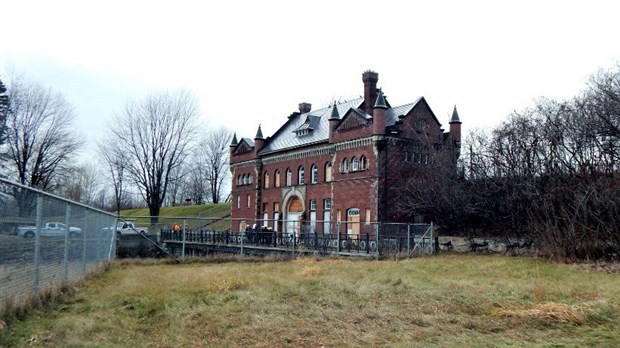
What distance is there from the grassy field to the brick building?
18716mm

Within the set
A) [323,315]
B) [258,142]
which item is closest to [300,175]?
[258,142]

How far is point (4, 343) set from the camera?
21.4 feet

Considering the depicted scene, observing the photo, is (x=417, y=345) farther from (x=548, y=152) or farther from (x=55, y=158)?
(x=55, y=158)

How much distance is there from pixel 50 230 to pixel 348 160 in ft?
103

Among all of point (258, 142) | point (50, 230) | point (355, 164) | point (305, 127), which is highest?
point (305, 127)

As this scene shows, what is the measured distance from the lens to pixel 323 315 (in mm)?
9320

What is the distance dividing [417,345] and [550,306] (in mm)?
3271

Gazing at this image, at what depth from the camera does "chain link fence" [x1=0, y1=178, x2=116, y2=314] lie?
7543mm

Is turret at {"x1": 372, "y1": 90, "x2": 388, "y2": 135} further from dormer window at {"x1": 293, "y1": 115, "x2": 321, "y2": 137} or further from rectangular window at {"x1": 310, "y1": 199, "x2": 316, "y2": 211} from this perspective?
dormer window at {"x1": 293, "y1": 115, "x2": 321, "y2": 137}

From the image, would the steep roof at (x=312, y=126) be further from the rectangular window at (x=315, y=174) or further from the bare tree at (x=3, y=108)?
the bare tree at (x=3, y=108)

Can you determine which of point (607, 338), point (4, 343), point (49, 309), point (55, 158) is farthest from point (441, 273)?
point (55, 158)

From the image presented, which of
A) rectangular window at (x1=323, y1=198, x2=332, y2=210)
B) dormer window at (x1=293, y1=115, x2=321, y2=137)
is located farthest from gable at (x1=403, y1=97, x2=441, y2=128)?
dormer window at (x1=293, y1=115, x2=321, y2=137)

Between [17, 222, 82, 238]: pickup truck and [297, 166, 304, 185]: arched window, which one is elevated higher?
[297, 166, 304, 185]: arched window

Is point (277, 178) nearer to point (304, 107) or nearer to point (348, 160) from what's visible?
point (304, 107)
